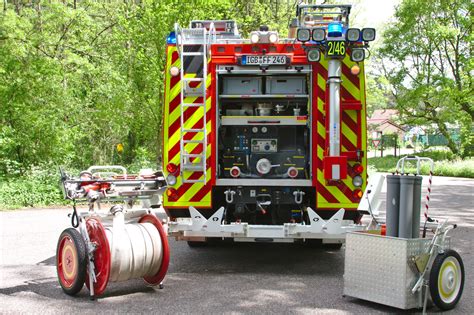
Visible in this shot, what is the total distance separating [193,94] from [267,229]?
2006 millimetres

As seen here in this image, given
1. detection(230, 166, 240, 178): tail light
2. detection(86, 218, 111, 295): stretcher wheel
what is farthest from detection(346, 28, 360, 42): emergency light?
detection(86, 218, 111, 295): stretcher wheel

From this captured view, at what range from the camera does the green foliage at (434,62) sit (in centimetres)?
3859

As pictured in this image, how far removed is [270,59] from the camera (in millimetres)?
7871

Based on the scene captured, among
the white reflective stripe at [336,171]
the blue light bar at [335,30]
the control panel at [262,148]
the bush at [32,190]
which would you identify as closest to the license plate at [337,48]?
the blue light bar at [335,30]

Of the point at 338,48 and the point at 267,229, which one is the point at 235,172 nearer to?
the point at 267,229

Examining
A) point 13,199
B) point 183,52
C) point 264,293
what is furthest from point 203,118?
point 13,199

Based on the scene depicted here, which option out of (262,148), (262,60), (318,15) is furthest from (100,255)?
(318,15)

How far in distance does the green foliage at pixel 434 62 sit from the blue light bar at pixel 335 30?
3150 cm

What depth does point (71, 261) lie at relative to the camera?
641 centimetres

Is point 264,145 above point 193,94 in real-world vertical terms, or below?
below

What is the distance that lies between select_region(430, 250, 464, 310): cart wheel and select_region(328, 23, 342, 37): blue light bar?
9.53 ft

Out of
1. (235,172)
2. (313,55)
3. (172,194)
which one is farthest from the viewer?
(235,172)

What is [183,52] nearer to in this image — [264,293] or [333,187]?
[333,187]

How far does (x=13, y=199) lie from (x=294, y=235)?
35.7 ft
